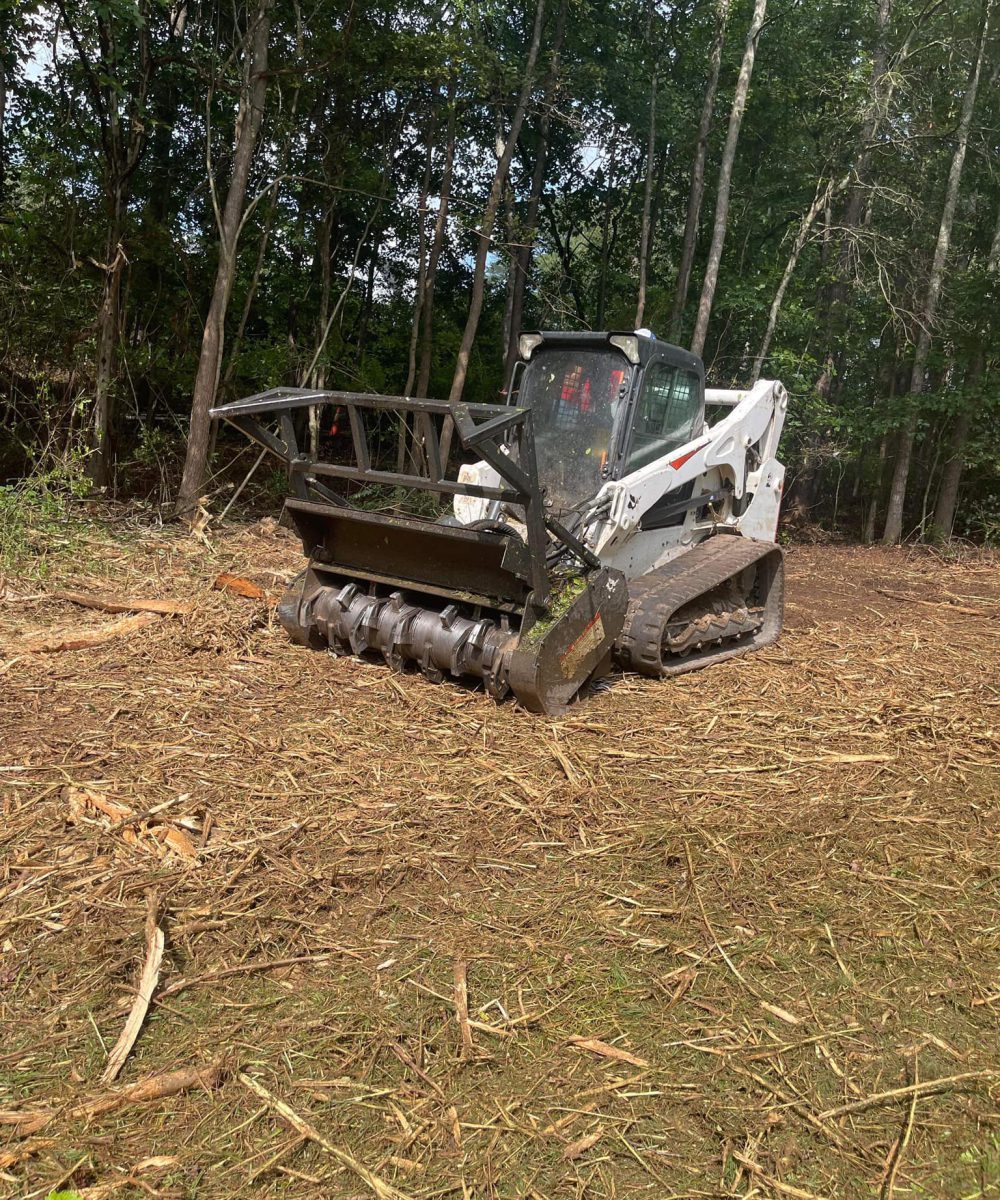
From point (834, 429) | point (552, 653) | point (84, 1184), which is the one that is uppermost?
point (834, 429)

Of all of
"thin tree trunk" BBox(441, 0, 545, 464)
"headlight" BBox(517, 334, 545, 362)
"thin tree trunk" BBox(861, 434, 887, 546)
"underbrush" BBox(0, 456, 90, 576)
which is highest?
"thin tree trunk" BBox(441, 0, 545, 464)

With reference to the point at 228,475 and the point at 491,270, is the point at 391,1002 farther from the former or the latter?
the point at 491,270

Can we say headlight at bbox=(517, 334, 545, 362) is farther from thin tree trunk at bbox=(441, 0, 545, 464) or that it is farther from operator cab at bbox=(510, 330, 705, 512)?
thin tree trunk at bbox=(441, 0, 545, 464)

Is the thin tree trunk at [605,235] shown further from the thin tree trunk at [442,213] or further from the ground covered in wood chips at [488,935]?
the ground covered in wood chips at [488,935]

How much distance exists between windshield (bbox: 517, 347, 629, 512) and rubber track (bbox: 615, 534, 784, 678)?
77 cm

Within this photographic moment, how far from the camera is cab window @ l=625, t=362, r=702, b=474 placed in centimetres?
611

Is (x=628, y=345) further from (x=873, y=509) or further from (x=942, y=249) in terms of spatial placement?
(x=873, y=509)

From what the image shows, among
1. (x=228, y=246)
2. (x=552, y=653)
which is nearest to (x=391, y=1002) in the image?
(x=552, y=653)

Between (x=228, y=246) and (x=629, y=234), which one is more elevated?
(x=629, y=234)

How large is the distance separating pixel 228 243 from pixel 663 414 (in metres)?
6.27

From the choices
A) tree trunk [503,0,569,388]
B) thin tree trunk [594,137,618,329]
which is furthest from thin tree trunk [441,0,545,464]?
thin tree trunk [594,137,618,329]

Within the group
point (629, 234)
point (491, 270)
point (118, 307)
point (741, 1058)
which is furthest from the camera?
point (629, 234)

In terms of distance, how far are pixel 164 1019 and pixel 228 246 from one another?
9.35 metres

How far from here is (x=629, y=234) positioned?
22.7 m
